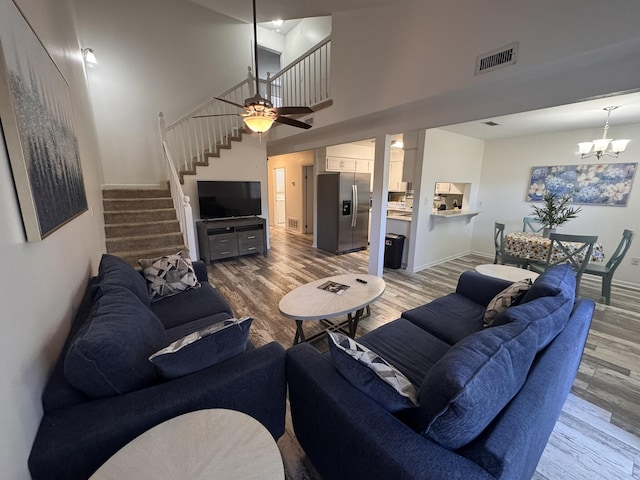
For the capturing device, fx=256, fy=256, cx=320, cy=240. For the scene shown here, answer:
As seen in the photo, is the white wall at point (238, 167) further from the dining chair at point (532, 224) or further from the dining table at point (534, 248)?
the dining chair at point (532, 224)

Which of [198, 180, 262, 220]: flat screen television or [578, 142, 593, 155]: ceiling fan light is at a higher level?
[578, 142, 593, 155]: ceiling fan light

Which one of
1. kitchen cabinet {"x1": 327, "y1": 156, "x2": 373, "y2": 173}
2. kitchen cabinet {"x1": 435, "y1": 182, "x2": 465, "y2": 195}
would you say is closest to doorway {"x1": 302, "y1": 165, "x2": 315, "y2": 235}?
kitchen cabinet {"x1": 327, "y1": 156, "x2": 373, "y2": 173}

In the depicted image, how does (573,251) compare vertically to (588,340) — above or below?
above

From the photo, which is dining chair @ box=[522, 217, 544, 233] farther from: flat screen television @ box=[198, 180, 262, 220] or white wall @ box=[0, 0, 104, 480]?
white wall @ box=[0, 0, 104, 480]

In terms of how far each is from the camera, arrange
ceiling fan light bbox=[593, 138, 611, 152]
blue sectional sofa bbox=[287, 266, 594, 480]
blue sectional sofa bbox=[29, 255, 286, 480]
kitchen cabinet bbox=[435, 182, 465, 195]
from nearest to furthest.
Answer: blue sectional sofa bbox=[287, 266, 594, 480] < blue sectional sofa bbox=[29, 255, 286, 480] < ceiling fan light bbox=[593, 138, 611, 152] < kitchen cabinet bbox=[435, 182, 465, 195]

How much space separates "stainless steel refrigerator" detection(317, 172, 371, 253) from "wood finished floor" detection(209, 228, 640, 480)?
0.35m

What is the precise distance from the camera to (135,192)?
4316 mm

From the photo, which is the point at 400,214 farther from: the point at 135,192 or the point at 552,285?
the point at 135,192

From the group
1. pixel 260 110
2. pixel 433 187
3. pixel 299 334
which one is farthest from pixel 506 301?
pixel 433 187

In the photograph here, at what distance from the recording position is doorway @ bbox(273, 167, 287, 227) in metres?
8.25

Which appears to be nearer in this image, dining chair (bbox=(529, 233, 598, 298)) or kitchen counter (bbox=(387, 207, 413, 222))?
dining chair (bbox=(529, 233, 598, 298))

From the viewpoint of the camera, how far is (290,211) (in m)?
7.64

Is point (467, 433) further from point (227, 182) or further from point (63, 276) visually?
point (227, 182)

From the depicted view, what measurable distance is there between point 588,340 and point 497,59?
2811 mm
